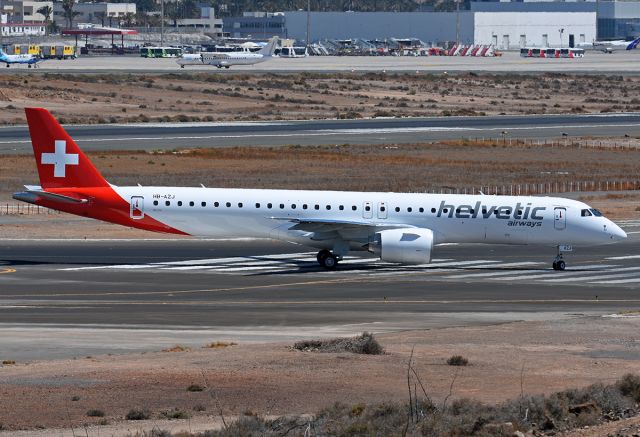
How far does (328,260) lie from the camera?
197 ft

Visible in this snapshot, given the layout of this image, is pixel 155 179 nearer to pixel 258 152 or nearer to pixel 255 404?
pixel 258 152

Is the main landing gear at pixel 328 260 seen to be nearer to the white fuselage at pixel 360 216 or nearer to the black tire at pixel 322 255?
the black tire at pixel 322 255

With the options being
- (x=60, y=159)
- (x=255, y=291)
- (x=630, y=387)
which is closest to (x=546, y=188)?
(x=60, y=159)

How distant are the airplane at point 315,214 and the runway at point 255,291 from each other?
4.68 feet

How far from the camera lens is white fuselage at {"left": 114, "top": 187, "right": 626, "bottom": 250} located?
60156 mm

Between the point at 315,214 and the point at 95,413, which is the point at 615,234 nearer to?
the point at 315,214

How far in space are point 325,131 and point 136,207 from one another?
68.7m

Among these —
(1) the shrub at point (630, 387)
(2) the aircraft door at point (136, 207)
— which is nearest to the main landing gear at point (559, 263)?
(2) the aircraft door at point (136, 207)

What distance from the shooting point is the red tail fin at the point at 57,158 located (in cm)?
6047

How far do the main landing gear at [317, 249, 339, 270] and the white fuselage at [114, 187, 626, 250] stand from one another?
0.54m

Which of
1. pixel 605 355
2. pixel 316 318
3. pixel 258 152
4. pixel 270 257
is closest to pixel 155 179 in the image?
pixel 258 152

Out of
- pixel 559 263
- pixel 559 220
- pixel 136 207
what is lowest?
pixel 559 263

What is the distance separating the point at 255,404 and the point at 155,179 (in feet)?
194

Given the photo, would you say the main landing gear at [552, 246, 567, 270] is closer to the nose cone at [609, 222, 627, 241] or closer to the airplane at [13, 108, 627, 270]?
the airplane at [13, 108, 627, 270]
